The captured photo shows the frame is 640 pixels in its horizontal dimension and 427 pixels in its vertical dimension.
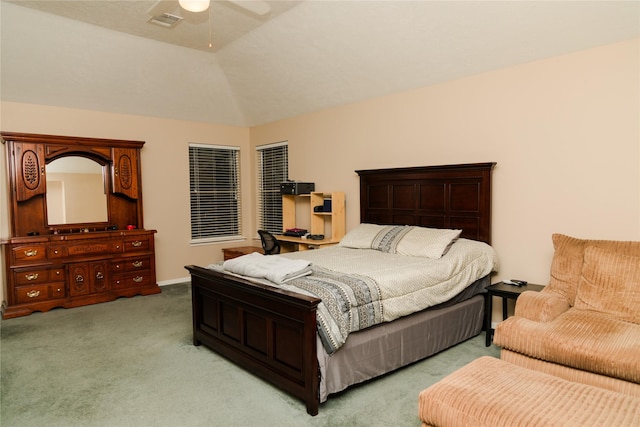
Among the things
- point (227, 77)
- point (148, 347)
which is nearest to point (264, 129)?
point (227, 77)

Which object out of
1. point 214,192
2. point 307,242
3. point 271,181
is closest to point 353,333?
point 307,242

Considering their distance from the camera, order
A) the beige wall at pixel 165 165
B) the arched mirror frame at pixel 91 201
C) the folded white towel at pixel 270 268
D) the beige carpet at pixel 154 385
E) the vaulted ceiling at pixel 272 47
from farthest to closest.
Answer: the beige wall at pixel 165 165
the arched mirror frame at pixel 91 201
the vaulted ceiling at pixel 272 47
the folded white towel at pixel 270 268
the beige carpet at pixel 154 385

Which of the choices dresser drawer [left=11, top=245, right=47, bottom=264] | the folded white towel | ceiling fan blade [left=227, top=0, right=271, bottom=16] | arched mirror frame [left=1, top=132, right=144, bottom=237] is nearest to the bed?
the folded white towel

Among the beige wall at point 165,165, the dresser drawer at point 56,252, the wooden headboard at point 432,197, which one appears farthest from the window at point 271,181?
the dresser drawer at point 56,252

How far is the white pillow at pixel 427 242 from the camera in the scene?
362 cm

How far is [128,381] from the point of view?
2947 mm

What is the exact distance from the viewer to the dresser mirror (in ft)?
16.7

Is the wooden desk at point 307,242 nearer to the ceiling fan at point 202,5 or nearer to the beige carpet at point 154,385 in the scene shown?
the beige carpet at point 154,385

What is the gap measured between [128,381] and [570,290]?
3.38m

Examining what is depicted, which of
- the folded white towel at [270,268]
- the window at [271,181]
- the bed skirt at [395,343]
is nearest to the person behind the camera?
the bed skirt at [395,343]

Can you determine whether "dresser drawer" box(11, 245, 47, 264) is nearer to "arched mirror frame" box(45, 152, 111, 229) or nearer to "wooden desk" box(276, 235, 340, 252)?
"arched mirror frame" box(45, 152, 111, 229)

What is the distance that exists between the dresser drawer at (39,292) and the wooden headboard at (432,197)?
12.2 feet

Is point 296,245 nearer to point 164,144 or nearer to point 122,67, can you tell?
point 164,144

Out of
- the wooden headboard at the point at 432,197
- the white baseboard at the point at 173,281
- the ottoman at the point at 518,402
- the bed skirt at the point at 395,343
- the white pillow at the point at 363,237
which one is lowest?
the white baseboard at the point at 173,281
